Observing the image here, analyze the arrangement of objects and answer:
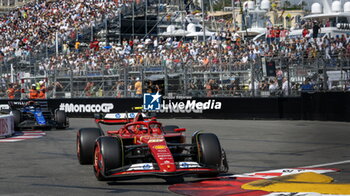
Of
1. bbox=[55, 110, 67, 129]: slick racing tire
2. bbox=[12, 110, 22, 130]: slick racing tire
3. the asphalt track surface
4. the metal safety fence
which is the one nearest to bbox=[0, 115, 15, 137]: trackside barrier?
the asphalt track surface

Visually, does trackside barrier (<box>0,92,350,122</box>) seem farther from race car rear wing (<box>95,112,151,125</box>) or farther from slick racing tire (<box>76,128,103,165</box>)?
slick racing tire (<box>76,128,103,165</box>)

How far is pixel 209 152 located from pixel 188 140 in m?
6.88

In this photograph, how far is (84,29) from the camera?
130 ft

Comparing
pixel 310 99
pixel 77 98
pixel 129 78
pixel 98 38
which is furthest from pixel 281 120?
pixel 98 38

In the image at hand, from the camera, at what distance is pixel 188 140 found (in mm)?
16375

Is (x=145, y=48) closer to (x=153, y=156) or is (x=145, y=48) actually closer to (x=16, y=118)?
(x=16, y=118)

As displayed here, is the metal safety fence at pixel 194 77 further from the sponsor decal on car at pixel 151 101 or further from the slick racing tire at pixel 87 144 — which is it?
the slick racing tire at pixel 87 144

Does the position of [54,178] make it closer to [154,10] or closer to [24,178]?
[24,178]

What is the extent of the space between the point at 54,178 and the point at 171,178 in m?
1.79

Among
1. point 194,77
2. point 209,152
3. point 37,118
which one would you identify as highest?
point 194,77

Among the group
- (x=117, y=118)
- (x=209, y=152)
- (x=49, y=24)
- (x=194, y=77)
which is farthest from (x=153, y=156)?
(x=49, y=24)

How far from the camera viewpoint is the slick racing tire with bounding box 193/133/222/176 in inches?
372

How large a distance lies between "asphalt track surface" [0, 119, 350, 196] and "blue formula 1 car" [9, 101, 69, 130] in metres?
0.47

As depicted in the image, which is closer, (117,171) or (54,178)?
(117,171)
